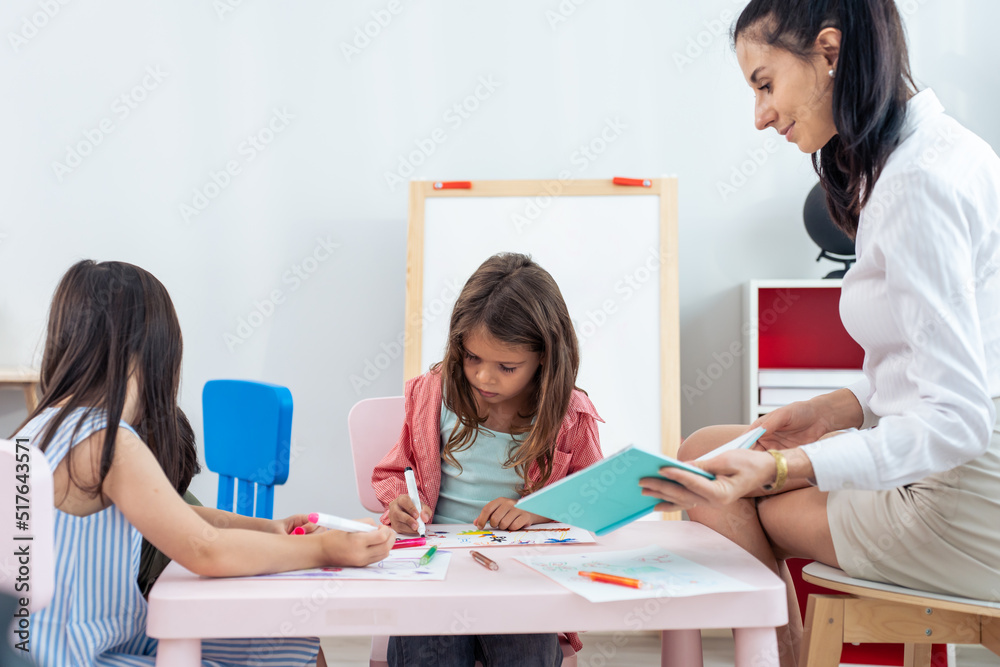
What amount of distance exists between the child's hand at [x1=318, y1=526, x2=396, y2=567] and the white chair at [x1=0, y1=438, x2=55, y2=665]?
0.29 m

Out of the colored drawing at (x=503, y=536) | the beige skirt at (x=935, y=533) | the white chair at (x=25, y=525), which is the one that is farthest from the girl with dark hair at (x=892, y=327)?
the white chair at (x=25, y=525)

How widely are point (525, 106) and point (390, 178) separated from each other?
0.51 metres

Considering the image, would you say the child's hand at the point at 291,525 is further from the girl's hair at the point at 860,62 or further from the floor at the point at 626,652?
the floor at the point at 626,652

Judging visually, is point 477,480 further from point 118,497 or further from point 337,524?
point 118,497

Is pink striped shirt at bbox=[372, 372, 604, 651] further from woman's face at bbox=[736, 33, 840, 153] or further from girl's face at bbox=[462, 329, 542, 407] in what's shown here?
woman's face at bbox=[736, 33, 840, 153]

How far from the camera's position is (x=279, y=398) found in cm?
140

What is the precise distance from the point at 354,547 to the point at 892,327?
2.49 feet

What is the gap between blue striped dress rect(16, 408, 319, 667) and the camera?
35.3 inches

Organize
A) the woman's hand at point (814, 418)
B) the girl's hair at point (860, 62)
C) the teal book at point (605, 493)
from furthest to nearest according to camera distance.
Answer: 1. the woman's hand at point (814, 418)
2. the girl's hair at point (860, 62)
3. the teal book at point (605, 493)

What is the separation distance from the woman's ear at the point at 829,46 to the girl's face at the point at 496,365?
0.67 meters

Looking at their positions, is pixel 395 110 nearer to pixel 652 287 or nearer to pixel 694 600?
pixel 652 287

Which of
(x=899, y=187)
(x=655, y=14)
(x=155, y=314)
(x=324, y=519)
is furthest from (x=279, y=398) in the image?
(x=655, y=14)

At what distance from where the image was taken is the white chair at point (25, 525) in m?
0.71

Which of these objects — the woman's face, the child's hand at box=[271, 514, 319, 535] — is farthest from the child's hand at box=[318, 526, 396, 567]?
the woman's face
